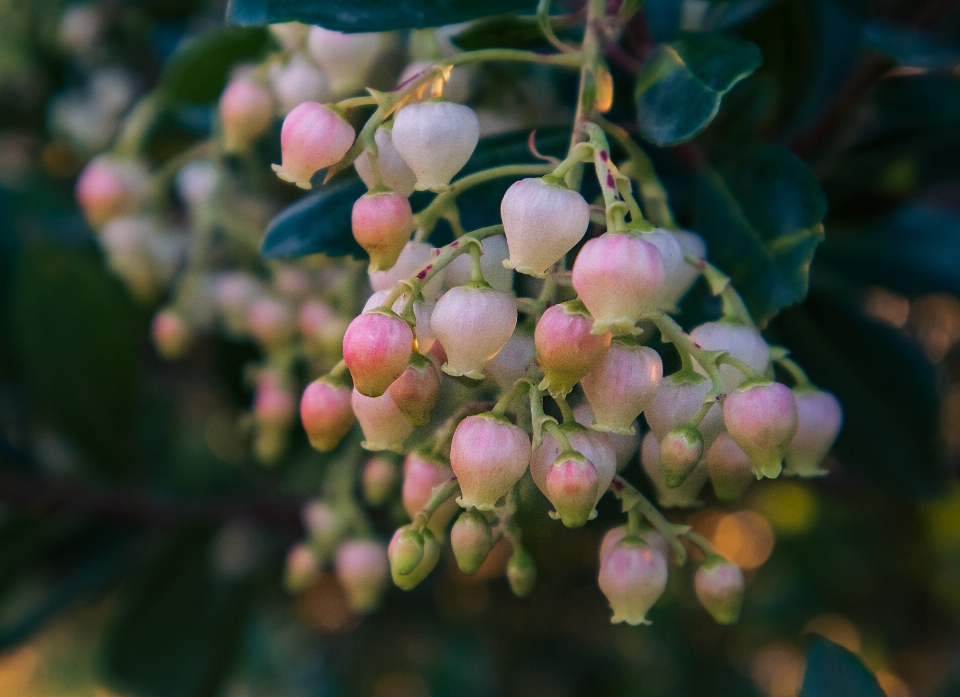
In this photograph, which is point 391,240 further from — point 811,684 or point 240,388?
point 240,388

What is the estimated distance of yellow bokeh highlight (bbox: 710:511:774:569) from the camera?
1876 millimetres

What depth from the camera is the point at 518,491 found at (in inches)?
19.2

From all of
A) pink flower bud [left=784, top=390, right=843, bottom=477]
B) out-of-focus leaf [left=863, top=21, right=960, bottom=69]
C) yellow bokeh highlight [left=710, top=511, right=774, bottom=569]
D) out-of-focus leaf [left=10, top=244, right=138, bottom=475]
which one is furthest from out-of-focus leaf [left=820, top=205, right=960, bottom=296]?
yellow bokeh highlight [left=710, top=511, right=774, bottom=569]

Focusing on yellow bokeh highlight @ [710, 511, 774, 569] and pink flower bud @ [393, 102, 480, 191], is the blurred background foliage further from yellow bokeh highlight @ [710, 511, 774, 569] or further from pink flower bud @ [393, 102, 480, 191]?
pink flower bud @ [393, 102, 480, 191]

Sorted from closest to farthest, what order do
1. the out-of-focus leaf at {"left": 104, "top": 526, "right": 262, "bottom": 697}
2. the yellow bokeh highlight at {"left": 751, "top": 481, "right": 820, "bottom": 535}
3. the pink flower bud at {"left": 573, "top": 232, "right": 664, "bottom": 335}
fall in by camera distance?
1. the pink flower bud at {"left": 573, "top": 232, "right": 664, "bottom": 335}
2. the out-of-focus leaf at {"left": 104, "top": 526, "right": 262, "bottom": 697}
3. the yellow bokeh highlight at {"left": 751, "top": 481, "right": 820, "bottom": 535}

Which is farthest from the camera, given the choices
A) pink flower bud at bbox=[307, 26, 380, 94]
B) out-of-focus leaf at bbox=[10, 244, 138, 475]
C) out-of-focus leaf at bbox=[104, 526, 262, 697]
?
out-of-focus leaf at bbox=[104, 526, 262, 697]

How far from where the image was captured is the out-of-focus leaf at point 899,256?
924mm

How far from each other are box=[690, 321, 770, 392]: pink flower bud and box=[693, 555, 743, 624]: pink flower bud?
4.4 inches

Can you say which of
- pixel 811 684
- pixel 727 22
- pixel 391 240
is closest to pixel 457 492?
pixel 391 240

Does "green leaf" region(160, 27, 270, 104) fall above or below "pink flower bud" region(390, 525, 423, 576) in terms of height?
above

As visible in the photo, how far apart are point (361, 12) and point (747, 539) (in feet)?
5.51

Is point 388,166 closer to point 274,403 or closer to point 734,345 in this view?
point 734,345

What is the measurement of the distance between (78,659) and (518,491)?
2.06 m

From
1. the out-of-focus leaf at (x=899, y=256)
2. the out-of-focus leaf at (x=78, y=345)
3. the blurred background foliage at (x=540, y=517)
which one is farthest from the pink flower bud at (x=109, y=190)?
the out-of-focus leaf at (x=899, y=256)
